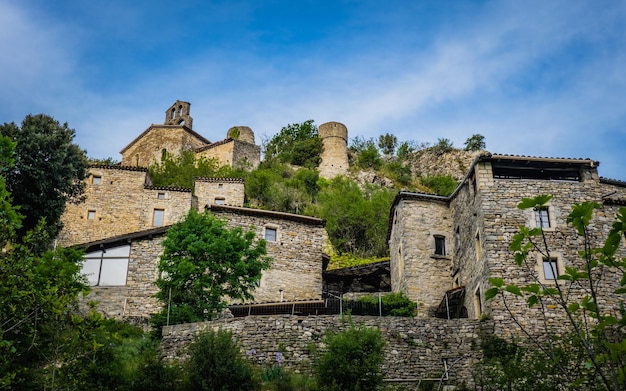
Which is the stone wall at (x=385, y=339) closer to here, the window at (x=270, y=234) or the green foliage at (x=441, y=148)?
the window at (x=270, y=234)

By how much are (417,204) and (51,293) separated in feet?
57.9

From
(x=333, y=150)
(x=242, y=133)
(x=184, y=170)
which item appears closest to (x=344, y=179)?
(x=333, y=150)

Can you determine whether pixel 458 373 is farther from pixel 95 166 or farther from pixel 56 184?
pixel 95 166

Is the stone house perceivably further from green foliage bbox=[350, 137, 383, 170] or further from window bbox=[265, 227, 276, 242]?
green foliage bbox=[350, 137, 383, 170]

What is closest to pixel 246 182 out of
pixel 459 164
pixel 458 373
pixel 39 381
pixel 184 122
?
pixel 184 122

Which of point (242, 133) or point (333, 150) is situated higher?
point (242, 133)

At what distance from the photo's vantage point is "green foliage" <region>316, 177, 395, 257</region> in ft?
129

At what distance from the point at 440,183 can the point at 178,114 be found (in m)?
22.6

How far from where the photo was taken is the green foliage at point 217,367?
59.2 ft

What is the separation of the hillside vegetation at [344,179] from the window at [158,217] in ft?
17.6

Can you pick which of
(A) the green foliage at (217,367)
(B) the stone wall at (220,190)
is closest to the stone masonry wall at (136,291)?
(A) the green foliage at (217,367)

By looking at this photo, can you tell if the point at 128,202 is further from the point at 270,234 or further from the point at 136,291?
the point at 136,291

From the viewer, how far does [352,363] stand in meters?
18.2

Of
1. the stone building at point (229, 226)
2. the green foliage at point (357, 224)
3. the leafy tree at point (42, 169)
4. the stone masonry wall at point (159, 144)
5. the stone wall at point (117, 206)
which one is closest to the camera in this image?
the leafy tree at point (42, 169)
